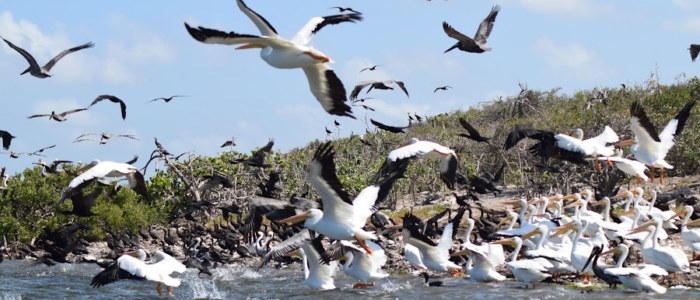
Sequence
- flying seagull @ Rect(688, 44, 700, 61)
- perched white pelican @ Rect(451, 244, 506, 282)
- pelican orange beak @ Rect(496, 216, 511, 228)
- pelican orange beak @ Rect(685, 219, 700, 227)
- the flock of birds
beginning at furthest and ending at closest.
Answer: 1. pelican orange beak @ Rect(496, 216, 511, 228)
2. flying seagull @ Rect(688, 44, 700, 61)
3. pelican orange beak @ Rect(685, 219, 700, 227)
4. perched white pelican @ Rect(451, 244, 506, 282)
5. the flock of birds

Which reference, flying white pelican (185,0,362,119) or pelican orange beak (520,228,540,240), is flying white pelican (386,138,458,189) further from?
flying white pelican (185,0,362,119)

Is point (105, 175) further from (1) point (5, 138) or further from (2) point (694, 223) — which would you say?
(2) point (694, 223)

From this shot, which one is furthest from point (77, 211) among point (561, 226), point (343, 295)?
point (561, 226)

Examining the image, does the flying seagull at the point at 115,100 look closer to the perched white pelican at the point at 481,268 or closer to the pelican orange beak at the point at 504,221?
the perched white pelican at the point at 481,268

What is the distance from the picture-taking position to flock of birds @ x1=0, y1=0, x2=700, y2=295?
11.1 metres

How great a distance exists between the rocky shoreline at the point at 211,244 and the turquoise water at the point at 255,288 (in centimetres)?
31

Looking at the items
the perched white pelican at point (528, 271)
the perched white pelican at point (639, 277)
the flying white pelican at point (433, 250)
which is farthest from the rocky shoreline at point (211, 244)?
the perched white pelican at point (639, 277)

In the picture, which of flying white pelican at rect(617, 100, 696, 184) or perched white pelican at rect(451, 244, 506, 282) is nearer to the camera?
perched white pelican at rect(451, 244, 506, 282)

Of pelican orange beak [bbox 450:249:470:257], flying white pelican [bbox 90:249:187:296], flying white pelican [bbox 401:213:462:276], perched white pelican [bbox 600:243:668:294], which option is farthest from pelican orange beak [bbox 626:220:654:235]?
flying white pelican [bbox 90:249:187:296]

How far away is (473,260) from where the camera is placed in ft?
46.2

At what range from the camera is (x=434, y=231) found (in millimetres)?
16250

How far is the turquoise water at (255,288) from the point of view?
13289 mm

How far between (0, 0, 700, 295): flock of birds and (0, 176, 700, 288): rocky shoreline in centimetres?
49

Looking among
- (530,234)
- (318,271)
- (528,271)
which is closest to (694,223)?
(530,234)
